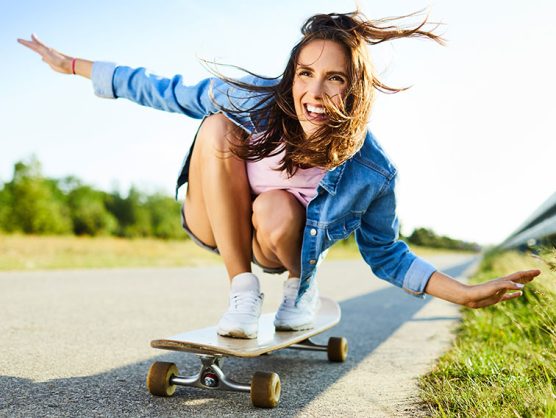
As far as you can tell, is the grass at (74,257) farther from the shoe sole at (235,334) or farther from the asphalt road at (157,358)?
the shoe sole at (235,334)

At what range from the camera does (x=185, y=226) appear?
2951 mm

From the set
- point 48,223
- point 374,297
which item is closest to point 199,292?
point 374,297

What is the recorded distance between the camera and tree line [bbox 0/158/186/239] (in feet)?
135

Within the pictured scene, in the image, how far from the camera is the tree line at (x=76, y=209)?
41.0m

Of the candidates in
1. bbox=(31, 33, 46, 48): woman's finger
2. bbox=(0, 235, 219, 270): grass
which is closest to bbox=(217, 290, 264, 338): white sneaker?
bbox=(31, 33, 46, 48): woman's finger

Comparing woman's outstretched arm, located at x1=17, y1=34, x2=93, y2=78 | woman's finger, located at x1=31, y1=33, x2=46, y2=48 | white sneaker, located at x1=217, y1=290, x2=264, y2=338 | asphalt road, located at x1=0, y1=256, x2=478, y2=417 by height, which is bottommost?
asphalt road, located at x1=0, y1=256, x2=478, y2=417

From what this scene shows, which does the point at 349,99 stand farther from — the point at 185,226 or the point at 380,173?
the point at 185,226

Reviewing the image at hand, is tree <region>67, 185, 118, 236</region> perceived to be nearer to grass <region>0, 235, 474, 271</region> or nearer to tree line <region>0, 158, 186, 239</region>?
tree line <region>0, 158, 186, 239</region>

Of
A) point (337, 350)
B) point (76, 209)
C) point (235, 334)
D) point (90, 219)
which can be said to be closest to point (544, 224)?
point (337, 350)

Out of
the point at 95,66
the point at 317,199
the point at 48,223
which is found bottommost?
the point at 48,223

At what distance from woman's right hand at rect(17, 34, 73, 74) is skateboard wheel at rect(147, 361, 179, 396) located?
4.65 feet

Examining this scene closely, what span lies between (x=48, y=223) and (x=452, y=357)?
43727 mm

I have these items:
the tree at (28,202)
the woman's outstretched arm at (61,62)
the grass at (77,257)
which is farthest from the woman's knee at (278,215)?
the tree at (28,202)

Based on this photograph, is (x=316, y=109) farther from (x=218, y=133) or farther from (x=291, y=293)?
(x=291, y=293)
